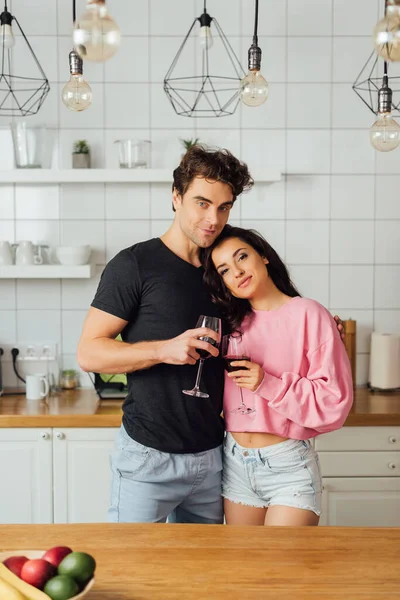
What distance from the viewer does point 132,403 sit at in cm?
224

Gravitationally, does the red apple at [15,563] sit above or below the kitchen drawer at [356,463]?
above

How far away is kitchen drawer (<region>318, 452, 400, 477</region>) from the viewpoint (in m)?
3.17

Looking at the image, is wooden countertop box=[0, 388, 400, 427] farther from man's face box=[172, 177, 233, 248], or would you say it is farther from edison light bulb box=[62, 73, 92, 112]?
edison light bulb box=[62, 73, 92, 112]

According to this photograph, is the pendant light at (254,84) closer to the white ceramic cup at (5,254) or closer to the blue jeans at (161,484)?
the blue jeans at (161,484)

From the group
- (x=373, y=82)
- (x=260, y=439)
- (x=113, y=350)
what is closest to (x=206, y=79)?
(x=373, y=82)

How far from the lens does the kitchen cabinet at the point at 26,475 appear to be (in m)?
3.13

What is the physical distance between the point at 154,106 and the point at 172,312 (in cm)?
175

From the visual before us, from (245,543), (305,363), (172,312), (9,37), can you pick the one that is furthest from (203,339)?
(9,37)

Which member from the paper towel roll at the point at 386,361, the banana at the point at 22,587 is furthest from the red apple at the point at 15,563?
the paper towel roll at the point at 386,361

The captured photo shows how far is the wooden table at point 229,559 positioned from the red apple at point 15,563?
0.17m

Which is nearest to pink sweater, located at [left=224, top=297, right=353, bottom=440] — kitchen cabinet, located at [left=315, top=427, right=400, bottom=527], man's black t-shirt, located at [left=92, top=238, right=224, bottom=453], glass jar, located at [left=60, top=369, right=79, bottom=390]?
man's black t-shirt, located at [left=92, top=238, right=224, bottom=453]

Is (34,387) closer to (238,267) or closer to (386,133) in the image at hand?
(238,267)

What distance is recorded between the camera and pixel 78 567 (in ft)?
4.01

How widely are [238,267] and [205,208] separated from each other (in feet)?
0.65
